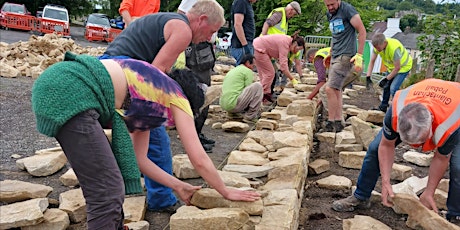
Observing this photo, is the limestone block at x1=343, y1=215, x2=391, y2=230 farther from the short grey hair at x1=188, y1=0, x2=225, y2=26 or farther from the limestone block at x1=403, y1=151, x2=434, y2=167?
the limestone block at x1=403, y1=151, x2=434, y2=167

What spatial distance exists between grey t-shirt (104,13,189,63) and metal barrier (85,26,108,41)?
Result: 20.2 m

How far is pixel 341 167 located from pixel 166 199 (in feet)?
6.54

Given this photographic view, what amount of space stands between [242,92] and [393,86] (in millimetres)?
2525

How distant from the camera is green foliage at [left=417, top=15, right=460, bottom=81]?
771 cm

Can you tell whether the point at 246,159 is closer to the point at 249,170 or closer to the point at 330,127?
the point at 249,170

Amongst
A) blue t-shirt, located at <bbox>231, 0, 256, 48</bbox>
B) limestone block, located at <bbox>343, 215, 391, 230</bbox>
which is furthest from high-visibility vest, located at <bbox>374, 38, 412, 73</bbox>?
limestone block, located at <bbox>343, 215, 391, 230</bbox>

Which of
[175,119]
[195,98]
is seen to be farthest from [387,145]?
[175,119]

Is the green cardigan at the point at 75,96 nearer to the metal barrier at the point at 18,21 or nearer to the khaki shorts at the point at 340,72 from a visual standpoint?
the khaki shorts at the point at 340,72

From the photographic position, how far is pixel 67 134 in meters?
1.77

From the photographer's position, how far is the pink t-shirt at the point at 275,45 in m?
6.26

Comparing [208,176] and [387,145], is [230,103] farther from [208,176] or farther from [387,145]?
[208,176]

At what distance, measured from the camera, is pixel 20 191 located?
8.84 feet

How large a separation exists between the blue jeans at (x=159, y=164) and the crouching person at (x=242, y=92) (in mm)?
2654

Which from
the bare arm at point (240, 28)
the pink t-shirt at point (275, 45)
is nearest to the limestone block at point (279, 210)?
the bare arm at point (240, 28)
